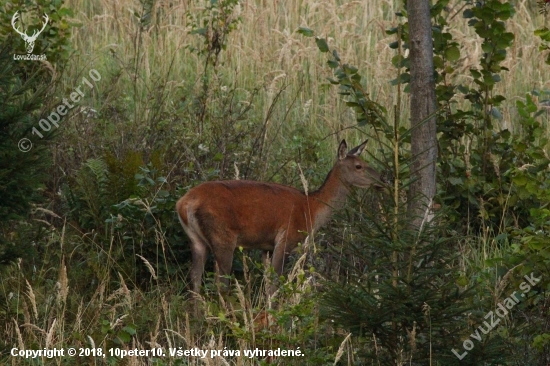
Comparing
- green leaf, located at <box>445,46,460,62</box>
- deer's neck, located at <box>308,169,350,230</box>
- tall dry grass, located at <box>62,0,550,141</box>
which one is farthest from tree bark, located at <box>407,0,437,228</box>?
tall dry grass, located at <box>62,0,550,141</box>

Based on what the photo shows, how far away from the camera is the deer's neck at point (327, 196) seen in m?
8.56

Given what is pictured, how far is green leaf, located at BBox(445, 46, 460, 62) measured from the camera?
777cm

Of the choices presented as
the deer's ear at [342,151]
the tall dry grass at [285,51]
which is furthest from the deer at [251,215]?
the tall dry grass at [285,51]

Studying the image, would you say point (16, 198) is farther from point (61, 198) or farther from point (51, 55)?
point (51, 55)

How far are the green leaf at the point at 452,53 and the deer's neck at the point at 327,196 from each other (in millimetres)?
1440

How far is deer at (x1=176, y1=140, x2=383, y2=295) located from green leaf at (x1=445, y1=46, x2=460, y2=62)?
41.6 inches

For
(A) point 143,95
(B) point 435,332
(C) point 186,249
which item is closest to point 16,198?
(C) point 186,249

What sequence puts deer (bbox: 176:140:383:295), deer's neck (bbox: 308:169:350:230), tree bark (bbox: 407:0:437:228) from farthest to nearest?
deer's neck (bbox: 308:169:350:230) → deer (bbox: 176:140:383:295) → tree bark (bbox: 407:0:437:228)

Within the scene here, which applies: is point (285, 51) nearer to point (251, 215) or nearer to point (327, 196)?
point (327, 196)

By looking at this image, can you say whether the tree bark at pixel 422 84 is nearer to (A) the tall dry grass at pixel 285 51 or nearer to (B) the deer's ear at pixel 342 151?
(B) the deer's ear at pixel 342 151

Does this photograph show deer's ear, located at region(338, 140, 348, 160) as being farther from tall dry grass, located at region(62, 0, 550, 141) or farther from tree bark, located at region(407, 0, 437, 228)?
tree bark, located at region(407, 0, 437, 228)

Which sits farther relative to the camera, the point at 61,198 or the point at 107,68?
the point at 107,68

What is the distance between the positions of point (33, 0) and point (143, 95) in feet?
4.89

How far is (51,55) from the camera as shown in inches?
404
